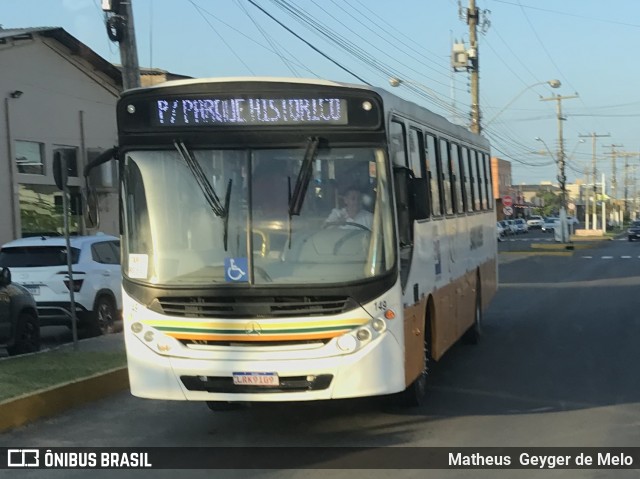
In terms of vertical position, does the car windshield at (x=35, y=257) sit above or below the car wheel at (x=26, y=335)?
above

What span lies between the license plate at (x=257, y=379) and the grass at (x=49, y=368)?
2633 millimetres

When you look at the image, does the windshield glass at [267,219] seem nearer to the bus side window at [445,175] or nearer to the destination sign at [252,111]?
the destination sign at [252,111]

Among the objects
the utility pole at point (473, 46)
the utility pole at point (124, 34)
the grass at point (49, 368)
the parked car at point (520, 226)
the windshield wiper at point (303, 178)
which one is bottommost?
the parked car at point (520, 226)

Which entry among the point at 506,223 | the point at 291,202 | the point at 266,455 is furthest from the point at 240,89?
the point at 506,223

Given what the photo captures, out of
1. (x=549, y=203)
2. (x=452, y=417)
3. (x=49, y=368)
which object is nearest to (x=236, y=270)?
(x=452, y=417)

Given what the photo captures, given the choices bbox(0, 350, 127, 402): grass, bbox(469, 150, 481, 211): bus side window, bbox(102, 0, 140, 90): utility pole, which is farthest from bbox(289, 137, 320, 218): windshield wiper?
bbox(469, 150, 481, 211): bus side window

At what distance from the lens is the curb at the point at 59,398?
27.4 feet

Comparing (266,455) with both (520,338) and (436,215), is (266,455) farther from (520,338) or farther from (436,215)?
(520,338)

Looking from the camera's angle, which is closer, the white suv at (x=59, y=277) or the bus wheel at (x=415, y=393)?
the bus wheel at (x=415, y=393)

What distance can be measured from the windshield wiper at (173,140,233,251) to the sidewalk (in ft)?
9.09

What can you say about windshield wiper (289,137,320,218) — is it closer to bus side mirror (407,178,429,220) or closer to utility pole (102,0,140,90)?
bus side mirror (407,178,429,220)

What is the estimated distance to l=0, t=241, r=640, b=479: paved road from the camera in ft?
24.9

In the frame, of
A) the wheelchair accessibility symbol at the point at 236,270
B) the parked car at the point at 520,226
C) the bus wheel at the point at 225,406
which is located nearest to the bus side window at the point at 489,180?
the bus wheel at the point at 225,406

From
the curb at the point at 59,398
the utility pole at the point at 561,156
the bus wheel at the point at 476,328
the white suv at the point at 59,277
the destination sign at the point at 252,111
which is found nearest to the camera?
the destination sign at the point at 252,111
